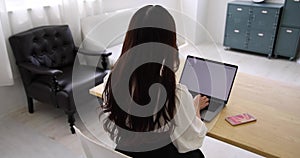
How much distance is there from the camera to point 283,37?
13.4ft

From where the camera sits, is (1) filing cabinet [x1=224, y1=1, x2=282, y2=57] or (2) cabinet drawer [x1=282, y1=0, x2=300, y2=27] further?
(1) filing cabinet [x1=224, y1=1, x2=282, y2=57]

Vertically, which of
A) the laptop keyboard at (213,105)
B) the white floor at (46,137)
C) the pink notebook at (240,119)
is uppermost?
the laptop keyboard at (213,105)

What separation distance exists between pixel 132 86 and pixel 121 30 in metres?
2.52

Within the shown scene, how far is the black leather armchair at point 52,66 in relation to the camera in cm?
229

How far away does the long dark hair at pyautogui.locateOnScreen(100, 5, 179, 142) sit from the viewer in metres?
0.96

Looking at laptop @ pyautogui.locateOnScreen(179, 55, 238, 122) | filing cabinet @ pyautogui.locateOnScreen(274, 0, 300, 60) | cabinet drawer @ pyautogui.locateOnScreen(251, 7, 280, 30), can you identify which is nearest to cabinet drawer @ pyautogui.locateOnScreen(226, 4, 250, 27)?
cabinet drawer @ pyautogui.locateOnScreen(251, 7, 280, 30)

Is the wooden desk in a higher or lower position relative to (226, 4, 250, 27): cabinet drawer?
lower

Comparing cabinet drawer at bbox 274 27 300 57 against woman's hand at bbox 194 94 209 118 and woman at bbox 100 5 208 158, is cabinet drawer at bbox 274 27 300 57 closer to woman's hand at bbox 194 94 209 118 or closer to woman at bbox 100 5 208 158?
woman's hand at bbox 194 94 209 118

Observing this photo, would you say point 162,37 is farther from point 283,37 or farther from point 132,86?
point 283,37

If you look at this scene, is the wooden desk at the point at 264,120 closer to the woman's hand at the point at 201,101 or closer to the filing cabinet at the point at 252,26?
the woman's hand at the point at 201,101

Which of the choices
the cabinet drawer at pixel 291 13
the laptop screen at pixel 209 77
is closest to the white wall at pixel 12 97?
the laptop screen at pixel 209 77

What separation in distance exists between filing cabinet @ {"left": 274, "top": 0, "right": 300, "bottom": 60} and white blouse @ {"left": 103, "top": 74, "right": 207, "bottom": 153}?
138 inches

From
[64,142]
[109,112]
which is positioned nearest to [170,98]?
[109,112]

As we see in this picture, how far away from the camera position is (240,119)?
1.30 m
